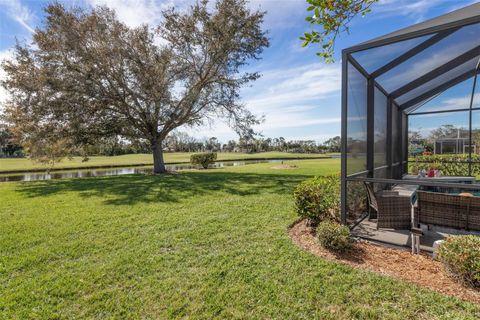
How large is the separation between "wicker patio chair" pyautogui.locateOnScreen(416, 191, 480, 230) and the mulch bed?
0.63 m

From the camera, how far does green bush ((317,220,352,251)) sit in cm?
364

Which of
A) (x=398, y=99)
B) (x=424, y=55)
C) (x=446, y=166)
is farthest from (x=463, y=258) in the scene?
(x=446, y=166)

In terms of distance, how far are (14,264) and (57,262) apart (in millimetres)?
573

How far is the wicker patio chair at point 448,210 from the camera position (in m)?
3.45

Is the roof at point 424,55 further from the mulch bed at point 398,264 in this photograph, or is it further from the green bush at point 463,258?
the mulch bed at point 398,264

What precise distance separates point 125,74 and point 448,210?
14.9m

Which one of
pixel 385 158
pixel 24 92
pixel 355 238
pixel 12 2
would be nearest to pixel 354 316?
pixel 355 238

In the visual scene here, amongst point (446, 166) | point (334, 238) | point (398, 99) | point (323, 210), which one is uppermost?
point (398, 99)

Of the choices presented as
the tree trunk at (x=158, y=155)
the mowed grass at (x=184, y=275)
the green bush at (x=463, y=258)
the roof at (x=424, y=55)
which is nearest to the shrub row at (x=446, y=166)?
the roof at (x=424, y=55)

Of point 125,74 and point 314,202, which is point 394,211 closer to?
point 314,202

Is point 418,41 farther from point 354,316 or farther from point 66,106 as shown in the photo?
point 66,106

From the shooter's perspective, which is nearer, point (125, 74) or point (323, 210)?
point (323, 210)

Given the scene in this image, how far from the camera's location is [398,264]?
329 centimetres

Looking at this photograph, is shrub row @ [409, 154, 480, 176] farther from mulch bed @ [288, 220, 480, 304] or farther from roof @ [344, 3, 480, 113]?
mulch bed @ [288, 220, 480, 304]
